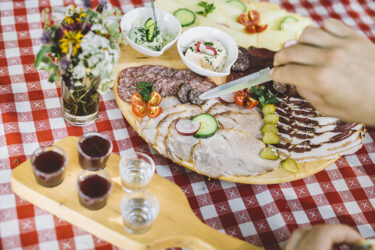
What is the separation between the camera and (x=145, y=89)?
2203 millimetres

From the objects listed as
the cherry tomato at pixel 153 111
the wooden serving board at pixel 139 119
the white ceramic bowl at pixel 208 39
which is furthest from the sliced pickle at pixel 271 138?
the cherry tomato at pixel 153 111

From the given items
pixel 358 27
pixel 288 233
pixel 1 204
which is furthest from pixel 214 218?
pixel 358 27

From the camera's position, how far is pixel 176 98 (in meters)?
2.28

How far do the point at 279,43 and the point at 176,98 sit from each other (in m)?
0.91

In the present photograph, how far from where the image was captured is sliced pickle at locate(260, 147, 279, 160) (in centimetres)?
206

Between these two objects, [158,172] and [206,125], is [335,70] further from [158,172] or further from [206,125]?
[158,172]

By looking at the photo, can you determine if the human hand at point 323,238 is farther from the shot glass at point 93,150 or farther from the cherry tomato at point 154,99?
the cherry tomato at point 154,99

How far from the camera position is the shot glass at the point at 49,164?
170 cm

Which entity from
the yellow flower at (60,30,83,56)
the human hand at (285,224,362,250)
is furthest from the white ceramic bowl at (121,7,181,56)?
the human hand at (285,224,362,250)

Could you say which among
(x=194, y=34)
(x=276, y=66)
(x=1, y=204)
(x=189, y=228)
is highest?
(x=276, y=66)

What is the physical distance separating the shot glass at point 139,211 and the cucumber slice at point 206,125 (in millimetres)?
481

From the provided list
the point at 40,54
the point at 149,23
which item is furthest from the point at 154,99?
the point at 40,54

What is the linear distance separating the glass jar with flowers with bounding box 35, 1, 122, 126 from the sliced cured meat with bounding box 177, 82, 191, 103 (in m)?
0.52

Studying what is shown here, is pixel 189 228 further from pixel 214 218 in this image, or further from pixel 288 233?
pixel 288 233
